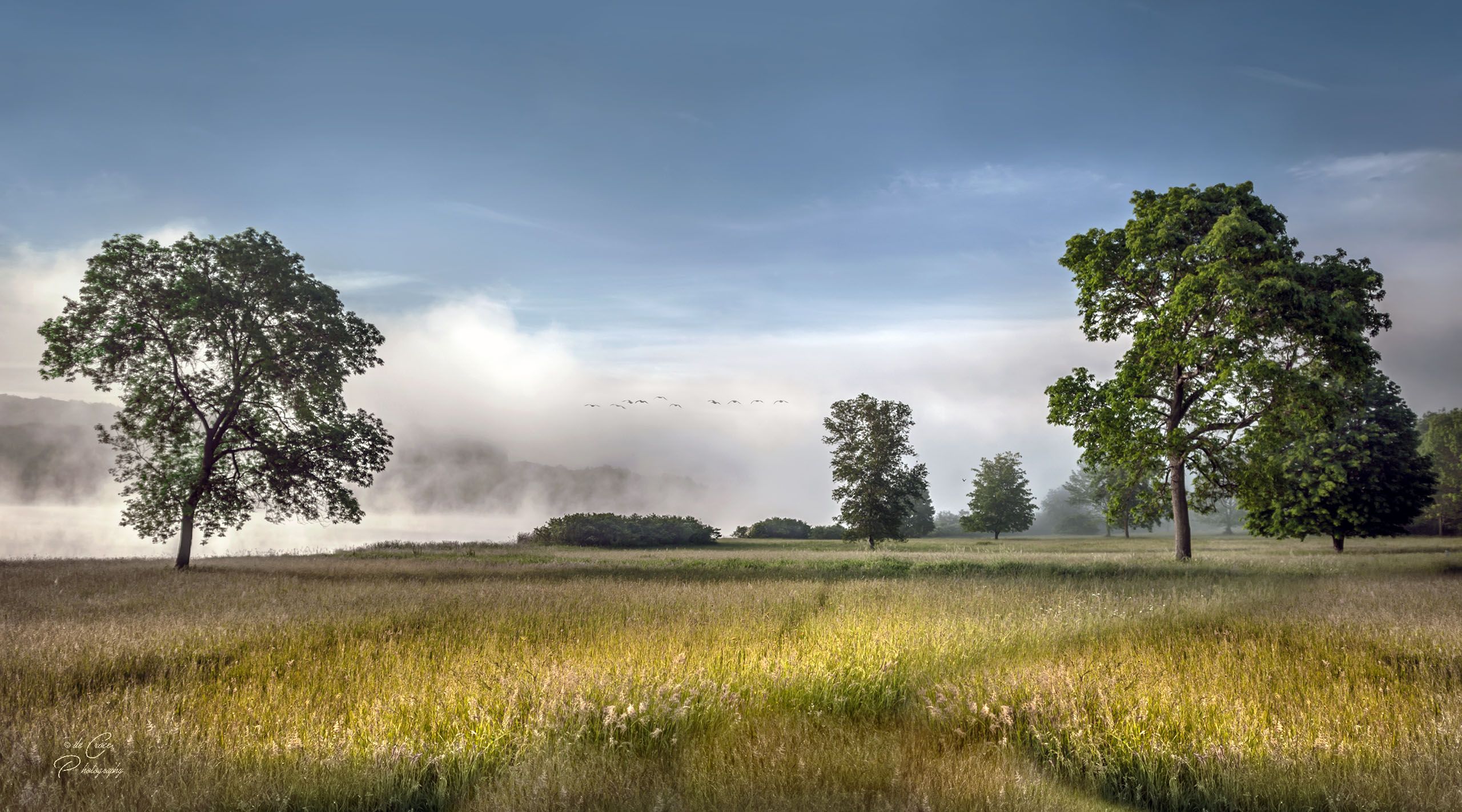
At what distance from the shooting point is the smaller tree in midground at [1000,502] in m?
68.9

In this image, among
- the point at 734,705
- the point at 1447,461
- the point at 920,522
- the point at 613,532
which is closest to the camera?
the point at 734,705

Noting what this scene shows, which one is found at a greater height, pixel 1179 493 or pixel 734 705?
pixel 1179 493

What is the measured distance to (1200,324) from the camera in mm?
24219

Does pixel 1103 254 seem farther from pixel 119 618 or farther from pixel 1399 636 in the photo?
pixel 119 618

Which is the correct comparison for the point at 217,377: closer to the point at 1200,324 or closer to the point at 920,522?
the point at 1200,324

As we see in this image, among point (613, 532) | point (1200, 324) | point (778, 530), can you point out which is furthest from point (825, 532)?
point (1200, 324)

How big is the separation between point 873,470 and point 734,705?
37672 mm

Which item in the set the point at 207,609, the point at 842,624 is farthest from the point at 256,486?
the point at 842,624

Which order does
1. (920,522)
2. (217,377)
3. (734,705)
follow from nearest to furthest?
(734,705), (217,377), (920,522)

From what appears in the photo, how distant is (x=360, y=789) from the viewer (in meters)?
4.61

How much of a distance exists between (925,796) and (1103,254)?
89.1 feet

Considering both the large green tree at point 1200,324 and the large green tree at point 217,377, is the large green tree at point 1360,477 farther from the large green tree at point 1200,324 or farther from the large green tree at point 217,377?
the large green tree at point 217,377

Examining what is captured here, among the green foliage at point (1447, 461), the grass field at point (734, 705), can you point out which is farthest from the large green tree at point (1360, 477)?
the grass field at point (734, 705)

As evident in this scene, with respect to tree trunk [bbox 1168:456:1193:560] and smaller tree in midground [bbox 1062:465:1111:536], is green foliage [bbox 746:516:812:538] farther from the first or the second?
tree trunk [bbox 1168:456:1193:560]
